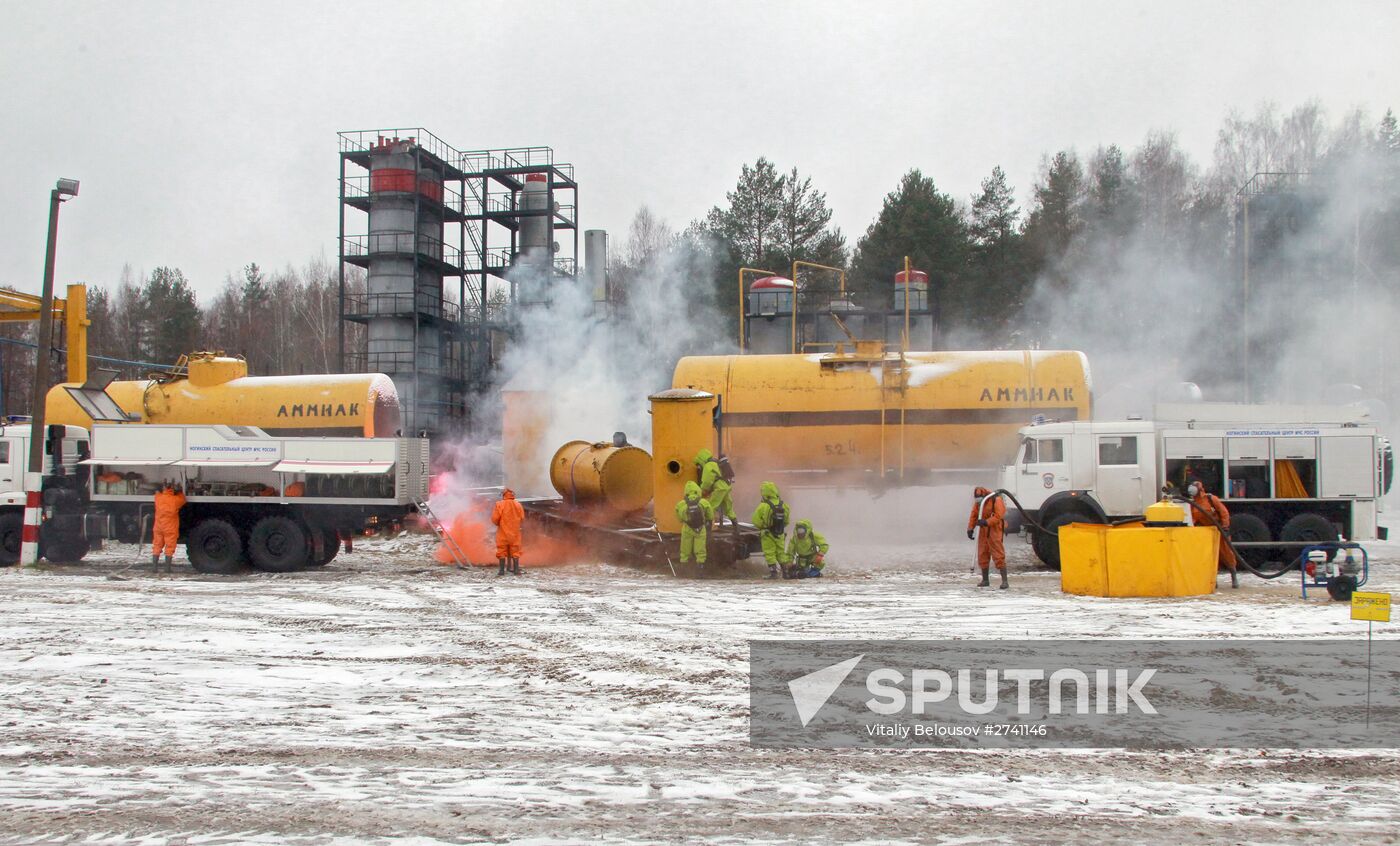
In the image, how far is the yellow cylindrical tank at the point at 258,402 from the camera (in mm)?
20391

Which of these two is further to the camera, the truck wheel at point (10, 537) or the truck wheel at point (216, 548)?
the truck wheel at point (10, 537)

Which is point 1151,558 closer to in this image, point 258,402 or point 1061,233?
point 258,402

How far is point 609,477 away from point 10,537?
952 cm

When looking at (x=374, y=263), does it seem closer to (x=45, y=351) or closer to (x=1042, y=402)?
(x=45, y=351)

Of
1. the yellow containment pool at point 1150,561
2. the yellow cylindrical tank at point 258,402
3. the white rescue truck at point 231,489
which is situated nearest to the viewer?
the yellow containment pool at point 1150,561

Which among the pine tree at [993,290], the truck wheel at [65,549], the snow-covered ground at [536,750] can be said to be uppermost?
the pine tree at [993,290]

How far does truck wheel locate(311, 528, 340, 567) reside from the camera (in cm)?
1566

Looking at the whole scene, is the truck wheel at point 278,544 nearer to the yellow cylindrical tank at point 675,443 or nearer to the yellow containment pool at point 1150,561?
the yellow cylindrical tank at point 675,443

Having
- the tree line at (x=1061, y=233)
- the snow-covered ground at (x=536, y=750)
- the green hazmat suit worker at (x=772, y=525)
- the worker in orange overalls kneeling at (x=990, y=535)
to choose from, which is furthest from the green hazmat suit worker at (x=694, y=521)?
the tree line at (x=1061, y=233)

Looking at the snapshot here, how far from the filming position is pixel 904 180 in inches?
1582

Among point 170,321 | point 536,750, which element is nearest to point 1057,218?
point 536,750

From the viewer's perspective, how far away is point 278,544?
1538cm

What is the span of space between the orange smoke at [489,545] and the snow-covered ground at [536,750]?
5.42 m

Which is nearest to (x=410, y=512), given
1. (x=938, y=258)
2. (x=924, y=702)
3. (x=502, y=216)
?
(x=924, y=702)
